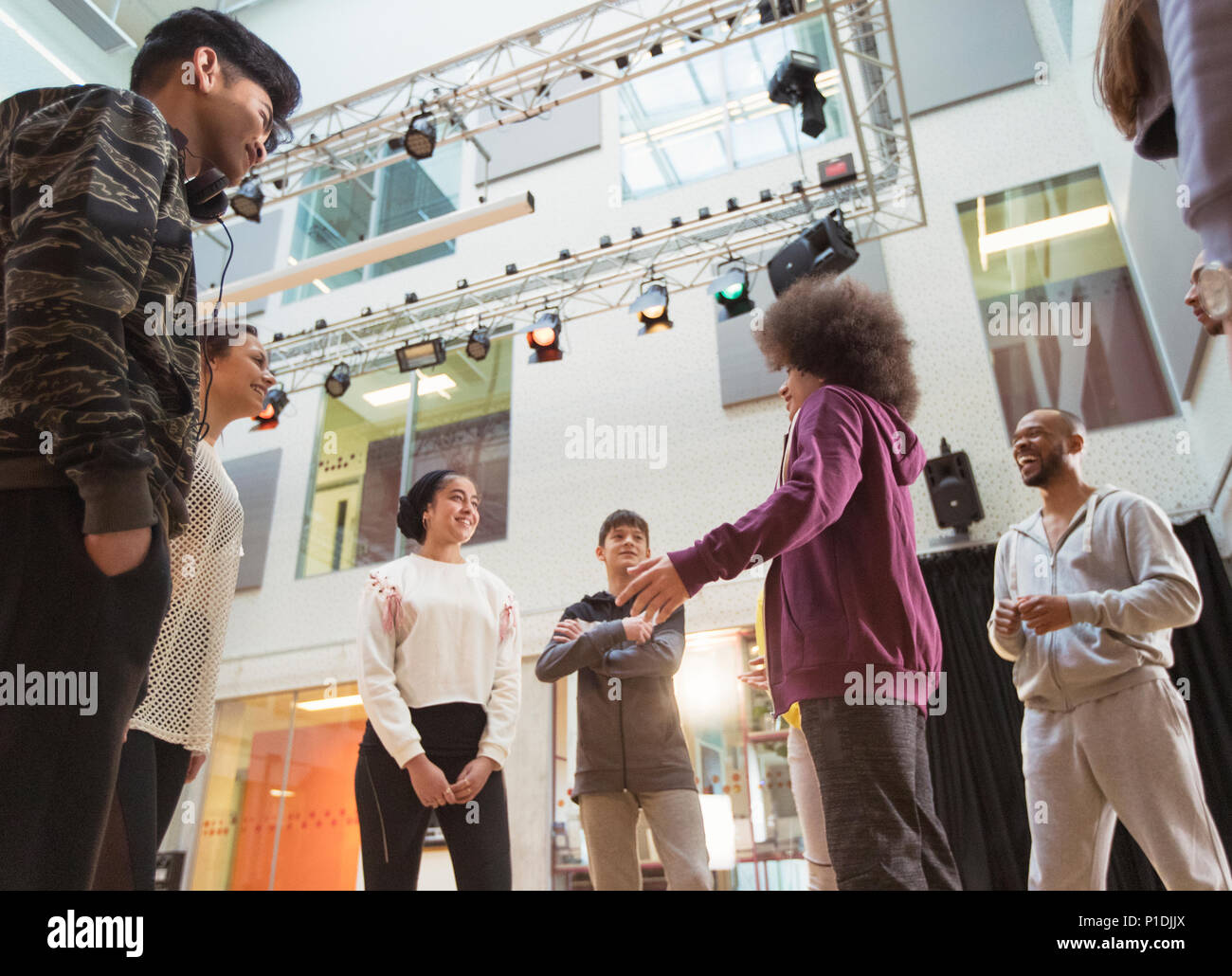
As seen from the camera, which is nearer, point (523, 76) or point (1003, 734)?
point (1003, 734)

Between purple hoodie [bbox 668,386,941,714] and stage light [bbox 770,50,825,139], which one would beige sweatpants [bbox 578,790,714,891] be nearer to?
purple hoodie [bbox 668,386,941,714]

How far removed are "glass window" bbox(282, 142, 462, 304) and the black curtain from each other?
598 centimetres

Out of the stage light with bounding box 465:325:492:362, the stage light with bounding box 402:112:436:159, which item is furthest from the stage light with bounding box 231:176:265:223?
the stage light with bounding box 465:325:492:362

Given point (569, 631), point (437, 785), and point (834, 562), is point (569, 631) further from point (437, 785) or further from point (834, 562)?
point (834, 562)

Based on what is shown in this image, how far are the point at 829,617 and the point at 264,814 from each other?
682 centimetres

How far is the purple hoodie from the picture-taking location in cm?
132

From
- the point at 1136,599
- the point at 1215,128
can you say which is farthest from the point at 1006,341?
the point at 1215,128

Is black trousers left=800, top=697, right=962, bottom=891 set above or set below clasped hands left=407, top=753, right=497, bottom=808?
below

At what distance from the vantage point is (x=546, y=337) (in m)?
6.21

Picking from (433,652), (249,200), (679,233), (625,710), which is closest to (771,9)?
(679,233)

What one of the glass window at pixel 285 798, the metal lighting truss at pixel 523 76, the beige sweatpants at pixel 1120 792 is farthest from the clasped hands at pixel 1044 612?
the glass window at pixel 285 798

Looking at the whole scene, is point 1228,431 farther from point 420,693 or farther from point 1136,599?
point 420,693

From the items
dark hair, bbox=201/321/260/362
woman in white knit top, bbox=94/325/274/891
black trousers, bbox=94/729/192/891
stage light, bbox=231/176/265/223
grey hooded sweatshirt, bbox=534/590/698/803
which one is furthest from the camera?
stage light, bbox=231/176/265/223

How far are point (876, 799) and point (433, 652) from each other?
4.10ft
